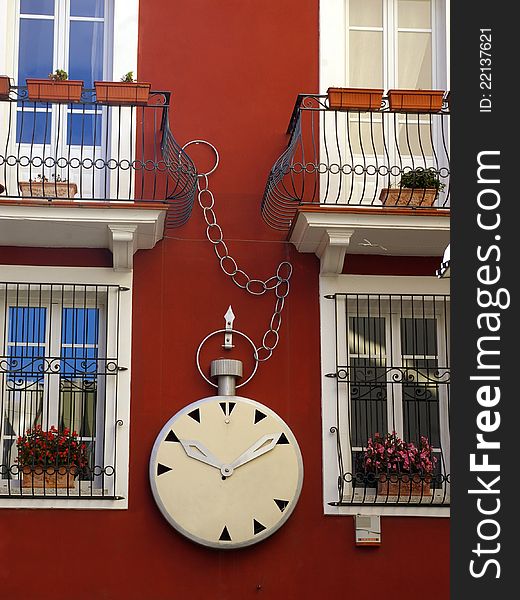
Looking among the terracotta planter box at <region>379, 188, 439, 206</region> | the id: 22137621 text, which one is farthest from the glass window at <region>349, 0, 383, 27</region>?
the id: 22137621 text

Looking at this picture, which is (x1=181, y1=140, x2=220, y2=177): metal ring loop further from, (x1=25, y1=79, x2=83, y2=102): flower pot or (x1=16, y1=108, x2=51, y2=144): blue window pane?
(x1=16, y1=108, x2=51, y2=144): blue window pane

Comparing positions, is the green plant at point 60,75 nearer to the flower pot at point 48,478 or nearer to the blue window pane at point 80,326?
the blue window pane at point 80,326

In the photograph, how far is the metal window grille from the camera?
10227 millimetres

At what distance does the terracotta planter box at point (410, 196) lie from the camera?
424 inches

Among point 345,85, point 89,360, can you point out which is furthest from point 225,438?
point 345,85

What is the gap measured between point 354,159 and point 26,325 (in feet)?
10.4

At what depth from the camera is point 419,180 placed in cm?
1084

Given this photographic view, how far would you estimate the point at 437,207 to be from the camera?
10.5m

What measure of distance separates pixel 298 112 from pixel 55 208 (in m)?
2.10

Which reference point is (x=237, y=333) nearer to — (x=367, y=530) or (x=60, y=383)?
(x=60, y=383)

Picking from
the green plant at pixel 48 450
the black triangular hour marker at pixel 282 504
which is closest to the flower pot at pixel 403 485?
the black triangular hour marker at pixel 282 504

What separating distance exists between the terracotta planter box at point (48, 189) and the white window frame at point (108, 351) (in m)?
0.60

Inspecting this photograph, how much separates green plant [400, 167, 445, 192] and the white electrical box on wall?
2754mm

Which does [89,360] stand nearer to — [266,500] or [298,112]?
[266,500]
